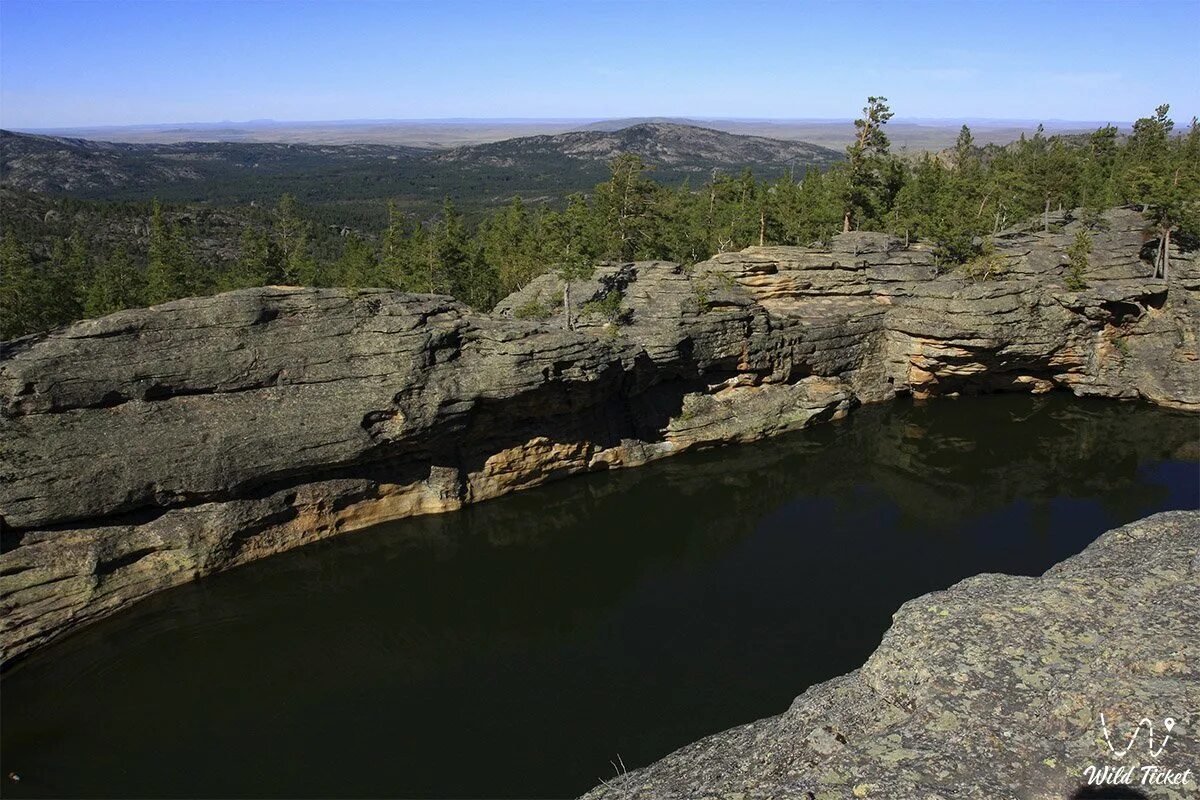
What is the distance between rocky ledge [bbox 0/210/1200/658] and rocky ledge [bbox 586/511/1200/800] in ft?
55.7

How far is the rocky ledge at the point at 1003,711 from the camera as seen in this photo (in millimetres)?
Answer: 10016

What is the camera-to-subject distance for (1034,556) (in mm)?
25109

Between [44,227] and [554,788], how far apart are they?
398 ft

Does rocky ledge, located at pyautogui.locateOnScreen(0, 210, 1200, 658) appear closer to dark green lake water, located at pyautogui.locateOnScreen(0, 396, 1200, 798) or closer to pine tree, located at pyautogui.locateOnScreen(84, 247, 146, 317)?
dark green lake water, located at pyautogui.locateOnScreen(0, 396, 1200, 798)

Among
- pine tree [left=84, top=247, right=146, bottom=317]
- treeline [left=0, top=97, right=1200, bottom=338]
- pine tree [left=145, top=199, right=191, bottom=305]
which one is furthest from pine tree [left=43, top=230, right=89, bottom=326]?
pine tree [left=145, top=199, right=191, bottom=305]

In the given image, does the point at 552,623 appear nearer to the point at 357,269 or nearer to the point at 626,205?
the point at 626,205

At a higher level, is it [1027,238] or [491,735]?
[1027,238]

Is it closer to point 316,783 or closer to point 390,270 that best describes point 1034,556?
point 316,783

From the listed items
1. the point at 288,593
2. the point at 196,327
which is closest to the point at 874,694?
the point at 288,593

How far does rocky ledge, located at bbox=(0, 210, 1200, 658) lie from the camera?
22419mm

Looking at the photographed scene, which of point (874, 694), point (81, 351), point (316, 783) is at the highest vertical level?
point (81, 351)

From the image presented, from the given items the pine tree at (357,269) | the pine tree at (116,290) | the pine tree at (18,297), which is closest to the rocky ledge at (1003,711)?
the pine tree at (116,290)

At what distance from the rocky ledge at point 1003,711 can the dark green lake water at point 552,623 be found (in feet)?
17.6

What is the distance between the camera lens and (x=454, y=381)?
2711 cm
